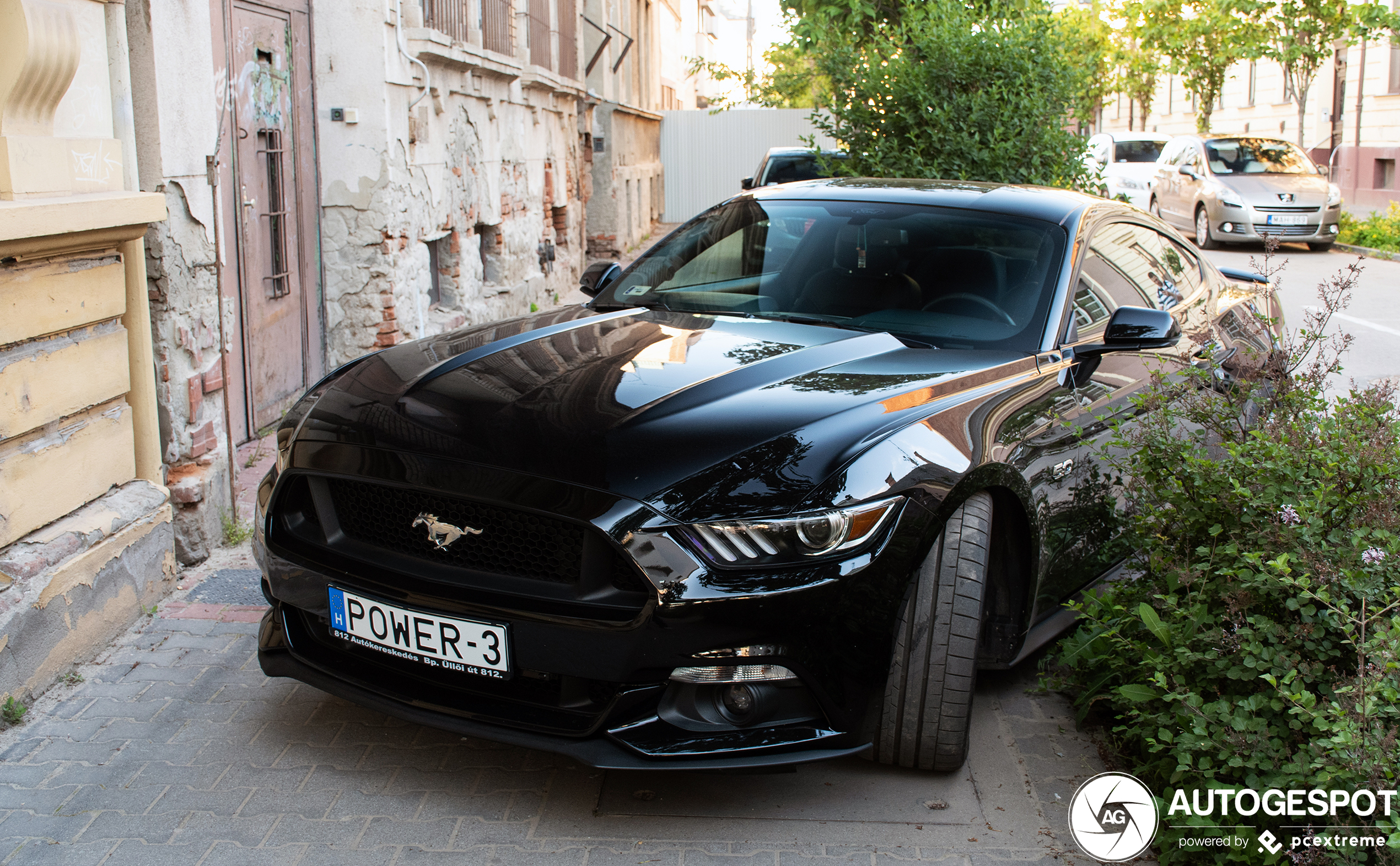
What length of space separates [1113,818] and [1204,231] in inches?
685

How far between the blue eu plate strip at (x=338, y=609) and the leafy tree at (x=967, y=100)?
7654mm

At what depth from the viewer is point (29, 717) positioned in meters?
3.14

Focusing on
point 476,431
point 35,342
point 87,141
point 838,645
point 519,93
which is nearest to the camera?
point 838,645

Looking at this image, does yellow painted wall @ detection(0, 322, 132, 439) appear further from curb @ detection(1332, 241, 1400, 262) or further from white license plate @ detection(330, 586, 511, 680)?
curb @ detection(1332, 241, 1400, 262)

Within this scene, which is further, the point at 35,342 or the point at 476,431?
the point at 35,342

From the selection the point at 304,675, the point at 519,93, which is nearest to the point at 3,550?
the point at 304,675

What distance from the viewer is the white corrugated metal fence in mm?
25234

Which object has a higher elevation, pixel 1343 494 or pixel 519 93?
pixel 519 93

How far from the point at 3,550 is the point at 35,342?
61cm

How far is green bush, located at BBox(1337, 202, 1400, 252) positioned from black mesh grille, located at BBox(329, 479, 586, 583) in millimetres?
17974

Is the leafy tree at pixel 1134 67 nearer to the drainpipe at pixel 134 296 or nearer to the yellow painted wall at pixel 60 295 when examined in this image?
the drainpipe at pixel 134 296

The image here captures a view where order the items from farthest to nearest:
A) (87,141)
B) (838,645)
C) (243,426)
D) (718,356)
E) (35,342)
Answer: (243,426)
(87,141)
(35,342)
(718,356)
(838,645)

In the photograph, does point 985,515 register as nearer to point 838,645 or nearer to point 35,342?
point 838,645

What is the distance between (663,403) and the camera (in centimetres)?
272
